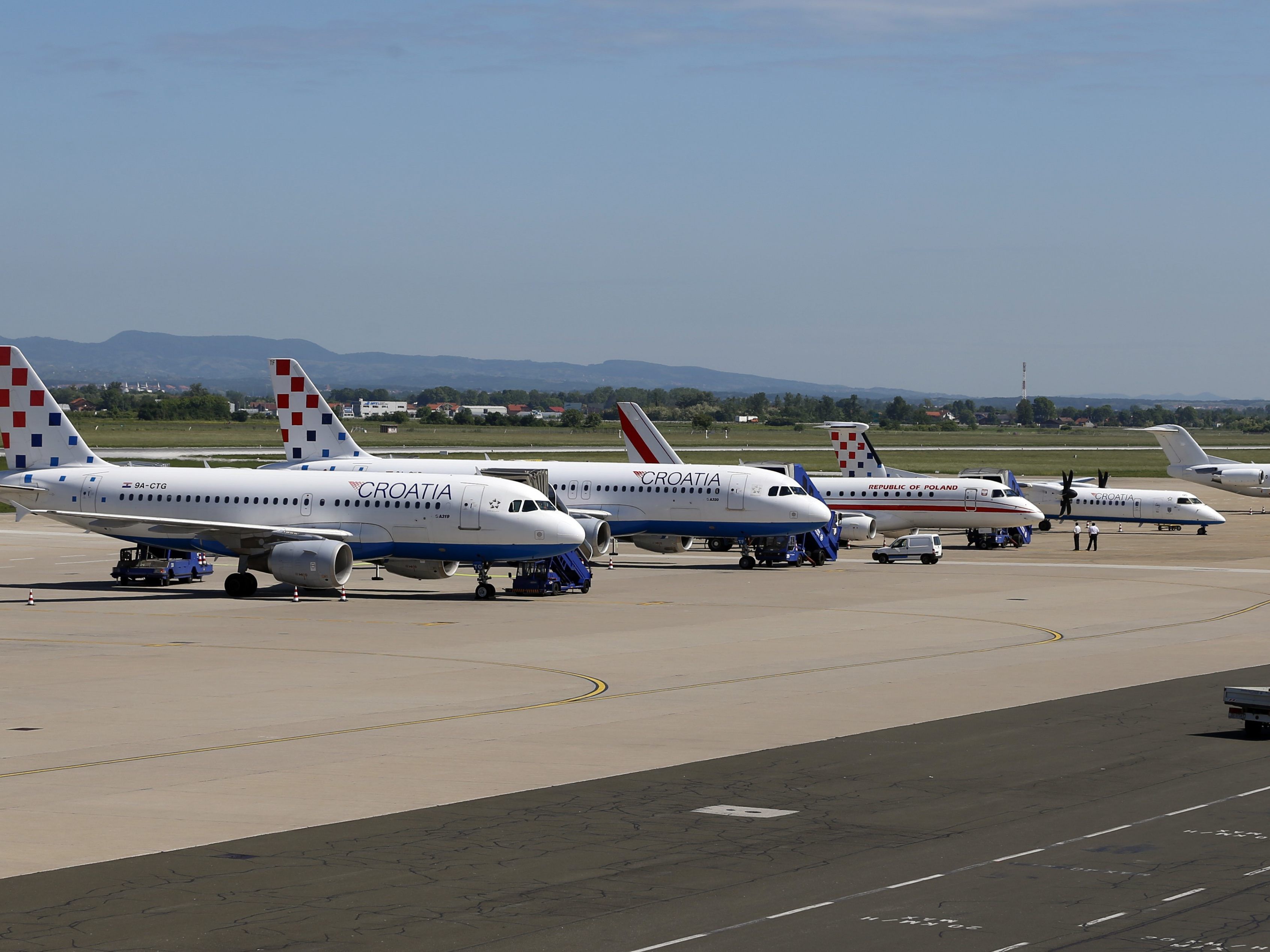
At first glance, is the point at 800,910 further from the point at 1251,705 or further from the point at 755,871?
the point at 1251,705

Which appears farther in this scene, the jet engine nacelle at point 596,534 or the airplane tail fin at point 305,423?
the airplane tail fin at point 305,423

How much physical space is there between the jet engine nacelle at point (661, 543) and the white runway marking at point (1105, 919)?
5960 centimetres

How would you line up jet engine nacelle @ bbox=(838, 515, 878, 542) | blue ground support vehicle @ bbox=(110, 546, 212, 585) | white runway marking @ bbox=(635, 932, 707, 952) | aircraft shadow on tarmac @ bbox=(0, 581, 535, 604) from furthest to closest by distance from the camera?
jet engine nacelle @ bbox=(838, 515, 878, 542)
blue ground support vehicle @ bbox=(110, 546, 212, 585)
aircraft shadow on tarmac @ bbox=(0, 581, 535, 604)
white runway marking @ bbox=(635, 932, 707, 952)

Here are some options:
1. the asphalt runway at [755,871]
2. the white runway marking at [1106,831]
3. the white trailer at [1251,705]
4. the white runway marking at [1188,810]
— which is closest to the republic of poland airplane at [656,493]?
the white trailer at [1251,705]

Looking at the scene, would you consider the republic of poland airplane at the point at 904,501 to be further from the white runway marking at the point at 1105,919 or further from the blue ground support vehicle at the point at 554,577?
the white runway marking at the point at 1105,919

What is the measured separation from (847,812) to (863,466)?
86.0m

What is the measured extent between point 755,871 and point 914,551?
64371 millimetres

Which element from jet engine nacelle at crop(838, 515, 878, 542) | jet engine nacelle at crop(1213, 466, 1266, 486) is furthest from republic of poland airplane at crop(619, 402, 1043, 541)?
jet engine nacelle at crop(1213, 466, 1266, 486)

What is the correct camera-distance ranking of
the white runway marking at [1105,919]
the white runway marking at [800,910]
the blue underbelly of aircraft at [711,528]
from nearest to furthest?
the white runway marking at [1105,919] → the white runway marking at [800,910] → the blue underbelly of aircraft at [711,528]

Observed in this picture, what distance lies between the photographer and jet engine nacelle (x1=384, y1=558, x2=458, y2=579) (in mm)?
61031

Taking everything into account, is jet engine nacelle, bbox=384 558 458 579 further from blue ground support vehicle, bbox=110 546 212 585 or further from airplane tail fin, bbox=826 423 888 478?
airplane tail fin, bbox=826 423 888 478

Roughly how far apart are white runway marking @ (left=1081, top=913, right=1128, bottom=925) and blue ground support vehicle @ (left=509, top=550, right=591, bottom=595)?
42775 millimetres

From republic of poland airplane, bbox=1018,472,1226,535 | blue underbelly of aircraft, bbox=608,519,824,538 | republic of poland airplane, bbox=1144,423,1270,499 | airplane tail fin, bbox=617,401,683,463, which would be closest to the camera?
blue underbelly of aircraft, bbox=608,519,824,538

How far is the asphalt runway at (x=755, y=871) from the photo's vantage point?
17.8 m
